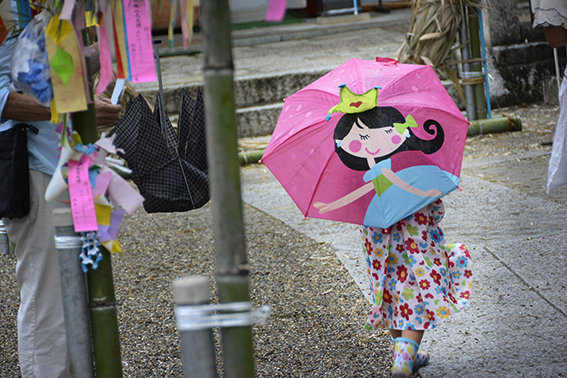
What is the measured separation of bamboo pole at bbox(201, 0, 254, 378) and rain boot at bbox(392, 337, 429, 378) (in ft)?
4.44

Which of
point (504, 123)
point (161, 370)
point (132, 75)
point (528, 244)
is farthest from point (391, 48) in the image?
point (132, 75)

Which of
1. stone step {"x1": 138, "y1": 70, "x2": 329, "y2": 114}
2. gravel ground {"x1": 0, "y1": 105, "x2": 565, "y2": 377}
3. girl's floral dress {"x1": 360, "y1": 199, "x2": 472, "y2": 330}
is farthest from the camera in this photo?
stone step {"x1": 138, "y1": 70, "x2": 329, "y2": 114}

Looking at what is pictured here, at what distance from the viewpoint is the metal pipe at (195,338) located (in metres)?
1.28

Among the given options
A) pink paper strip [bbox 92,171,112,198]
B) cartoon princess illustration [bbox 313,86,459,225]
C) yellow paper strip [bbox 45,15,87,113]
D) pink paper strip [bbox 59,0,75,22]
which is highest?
pink paper strip [bbox 59,0,75,22]

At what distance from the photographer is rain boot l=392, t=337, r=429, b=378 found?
2508 mm

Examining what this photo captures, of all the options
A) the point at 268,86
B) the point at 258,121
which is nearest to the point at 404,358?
the point at 258,121

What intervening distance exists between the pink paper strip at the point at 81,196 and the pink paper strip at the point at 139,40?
273mm

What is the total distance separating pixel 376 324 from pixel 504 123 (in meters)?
4.91

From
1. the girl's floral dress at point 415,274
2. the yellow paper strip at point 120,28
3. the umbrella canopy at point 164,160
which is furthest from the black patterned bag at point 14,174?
the girl's floral dress at point 415,274

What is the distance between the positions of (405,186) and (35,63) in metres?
1.43

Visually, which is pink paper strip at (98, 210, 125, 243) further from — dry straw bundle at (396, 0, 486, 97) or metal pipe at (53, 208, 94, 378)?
dry straw bundle at (396, 0, 486, 97)

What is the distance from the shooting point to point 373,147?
250 centimetres

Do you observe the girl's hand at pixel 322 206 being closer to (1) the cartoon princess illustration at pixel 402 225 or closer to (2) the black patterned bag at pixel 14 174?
(1) the cartoon princess illustration at pixel 402 225

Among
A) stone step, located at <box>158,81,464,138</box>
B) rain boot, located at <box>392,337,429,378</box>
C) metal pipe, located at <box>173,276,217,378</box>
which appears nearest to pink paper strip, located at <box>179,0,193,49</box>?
metal pipe, located at <box>173,276,217,378</box>
